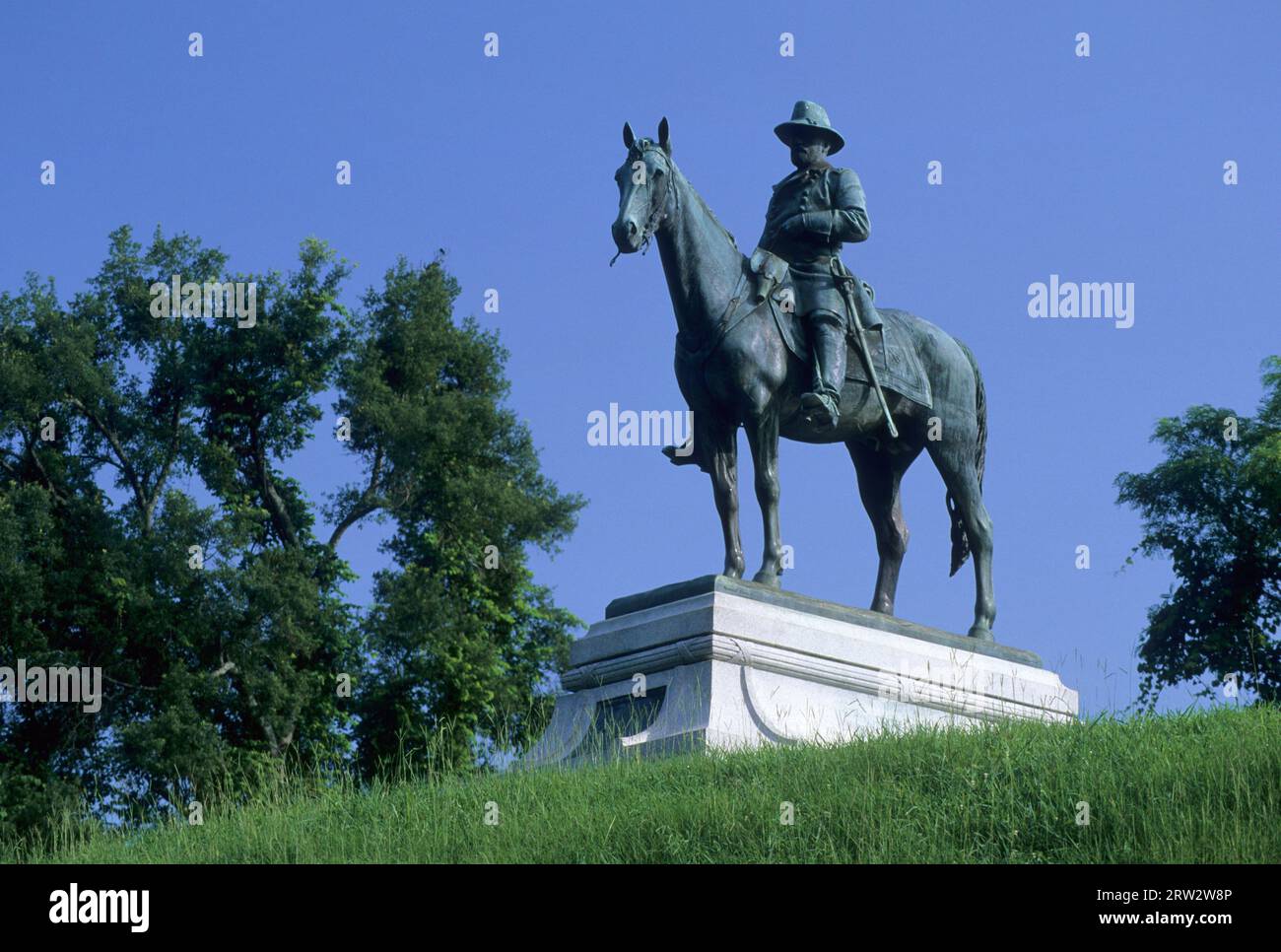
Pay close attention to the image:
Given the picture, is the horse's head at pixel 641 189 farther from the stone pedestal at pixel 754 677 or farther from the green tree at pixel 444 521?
the green tree at pixel 444 521

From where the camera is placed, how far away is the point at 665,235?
14.9 metres

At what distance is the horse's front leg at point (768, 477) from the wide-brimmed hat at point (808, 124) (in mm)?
2387

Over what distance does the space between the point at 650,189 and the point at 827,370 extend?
6.16 ft

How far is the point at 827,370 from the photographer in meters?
15.0

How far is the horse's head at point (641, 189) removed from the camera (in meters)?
14.3

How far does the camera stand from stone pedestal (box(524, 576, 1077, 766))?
13953 mm

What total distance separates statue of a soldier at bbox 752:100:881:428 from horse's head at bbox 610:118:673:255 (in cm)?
97

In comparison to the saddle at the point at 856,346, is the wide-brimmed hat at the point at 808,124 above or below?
above

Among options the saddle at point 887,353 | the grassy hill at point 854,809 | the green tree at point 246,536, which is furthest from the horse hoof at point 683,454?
the green tree at point 246,536
